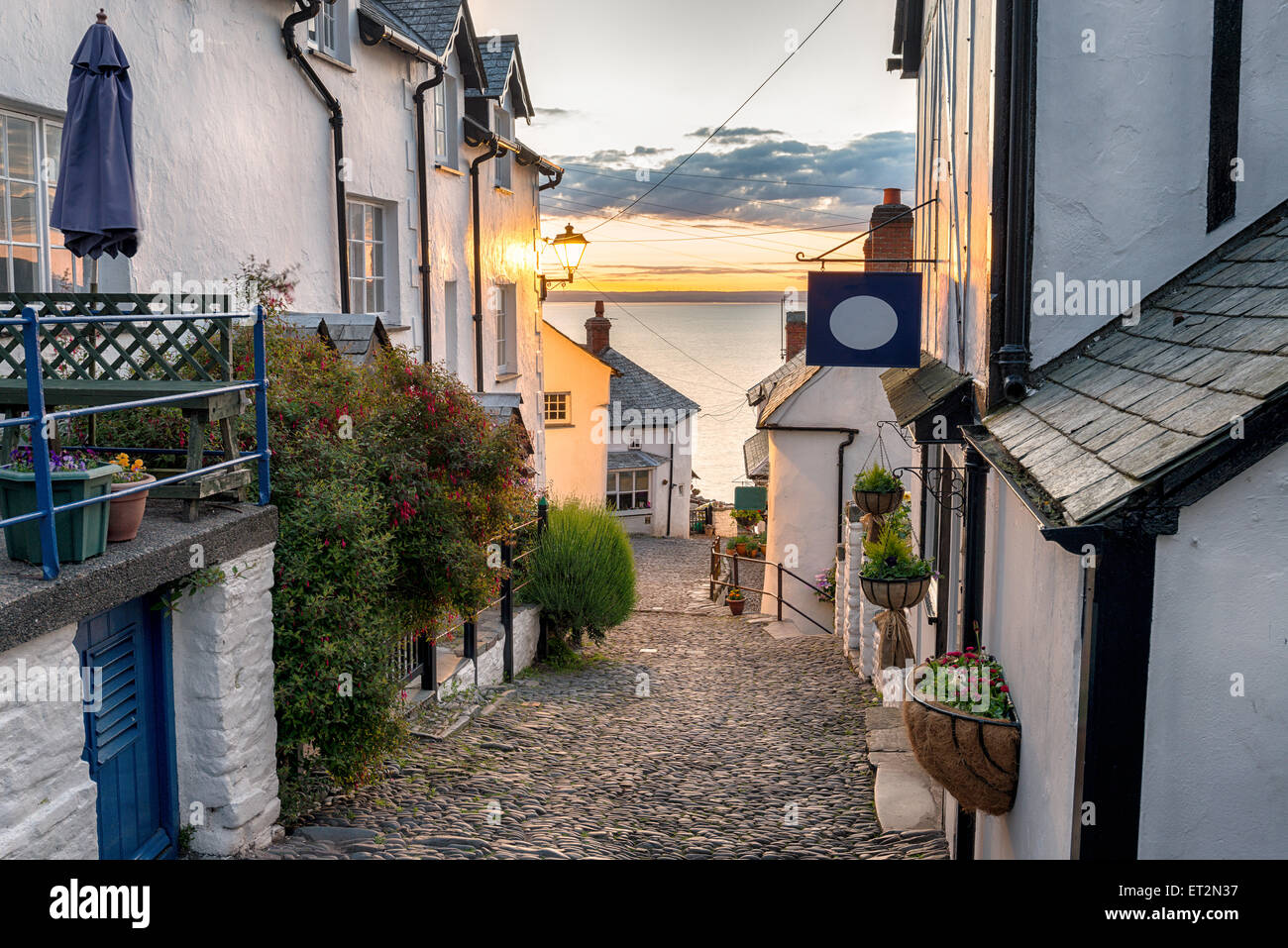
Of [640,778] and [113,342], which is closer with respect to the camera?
[113,342]

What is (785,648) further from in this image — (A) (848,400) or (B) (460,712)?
(B) (460,712)

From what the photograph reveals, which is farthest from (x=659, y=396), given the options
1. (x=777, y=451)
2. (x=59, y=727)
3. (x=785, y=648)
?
(x=59, y=727)

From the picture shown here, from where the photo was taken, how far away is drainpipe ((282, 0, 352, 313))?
11.1 meters

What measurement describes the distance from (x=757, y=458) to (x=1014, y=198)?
29.4 m

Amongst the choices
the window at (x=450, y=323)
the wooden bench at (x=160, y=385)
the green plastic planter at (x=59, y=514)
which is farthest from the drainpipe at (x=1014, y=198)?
the window at (x=450, y=323)

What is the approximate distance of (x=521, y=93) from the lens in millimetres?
19672

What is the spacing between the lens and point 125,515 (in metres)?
5.28

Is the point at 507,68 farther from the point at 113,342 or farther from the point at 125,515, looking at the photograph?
the point at 125,515

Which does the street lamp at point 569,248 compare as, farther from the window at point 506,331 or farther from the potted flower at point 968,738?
the potted flower at point 968,738

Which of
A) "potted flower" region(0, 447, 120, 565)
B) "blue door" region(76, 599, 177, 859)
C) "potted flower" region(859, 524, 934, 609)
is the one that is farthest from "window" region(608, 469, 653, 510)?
"potted flower" region(0, 447, 120, 565)

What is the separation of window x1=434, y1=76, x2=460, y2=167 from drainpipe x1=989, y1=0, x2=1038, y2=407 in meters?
11.4

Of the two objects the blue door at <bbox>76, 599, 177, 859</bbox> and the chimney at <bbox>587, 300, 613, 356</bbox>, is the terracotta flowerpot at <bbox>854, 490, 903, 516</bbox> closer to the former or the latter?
the blue door at <bbox>76, 599, 177, 859</bbox>

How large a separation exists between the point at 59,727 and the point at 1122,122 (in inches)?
230

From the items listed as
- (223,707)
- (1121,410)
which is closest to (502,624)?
(223,707)
